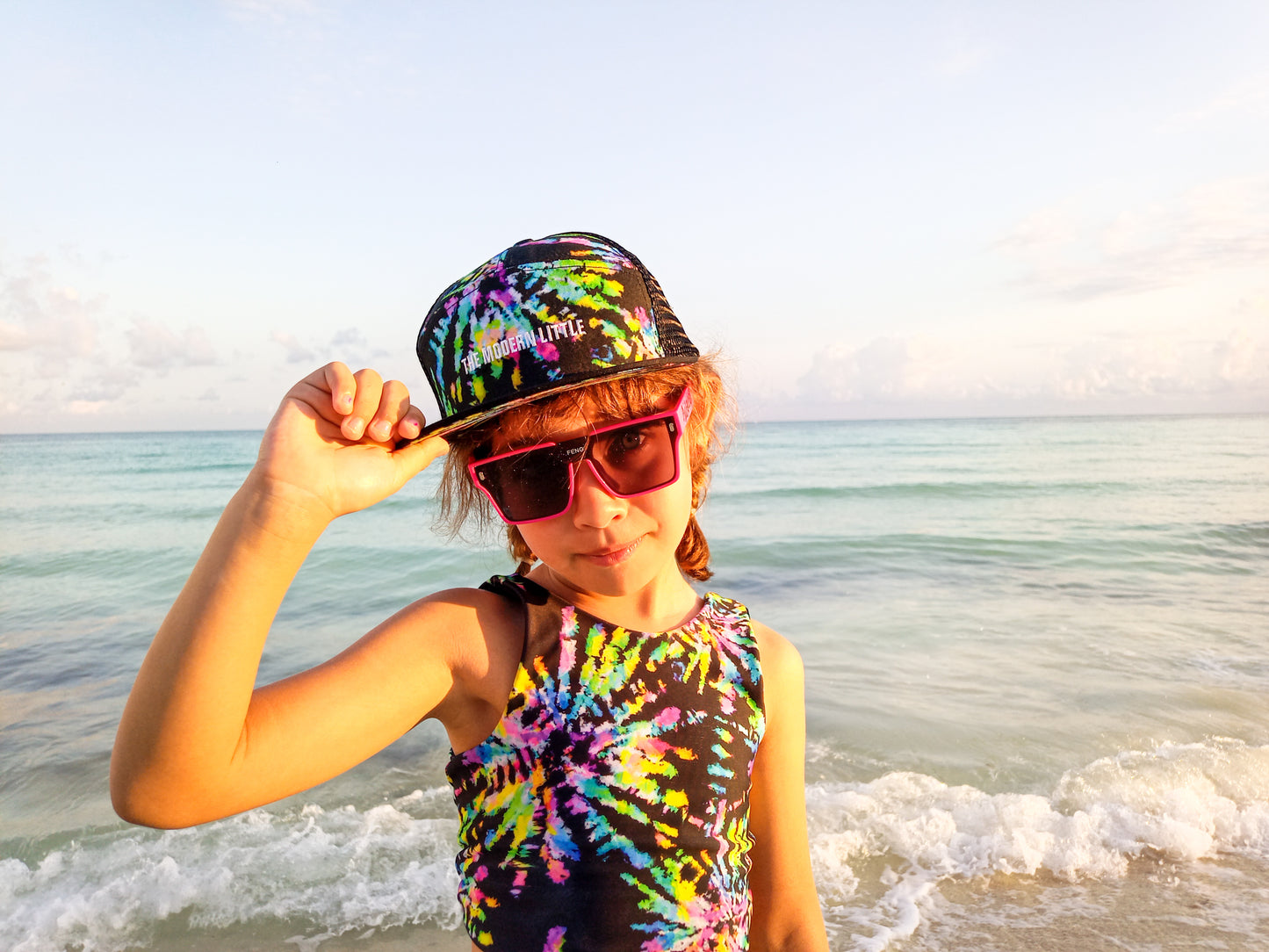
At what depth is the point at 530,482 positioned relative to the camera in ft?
5.35

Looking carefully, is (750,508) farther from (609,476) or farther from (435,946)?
(609,476)

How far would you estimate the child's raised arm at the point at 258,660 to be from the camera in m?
1.15

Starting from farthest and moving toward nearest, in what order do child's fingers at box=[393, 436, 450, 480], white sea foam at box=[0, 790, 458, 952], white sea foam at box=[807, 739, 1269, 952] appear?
white sea foam at box=[807, 739, 1269, 952] → white sea foam at box=[0, 790, 458, 952] → child's fingers at box=[393, 436, 450, 480]

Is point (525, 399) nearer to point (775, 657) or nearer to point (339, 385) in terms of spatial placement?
point (339, 385)

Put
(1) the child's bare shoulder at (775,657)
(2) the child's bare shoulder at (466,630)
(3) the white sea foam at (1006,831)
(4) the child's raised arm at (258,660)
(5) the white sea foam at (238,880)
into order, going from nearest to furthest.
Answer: (4) the child's raised arm at (258,660), (2) the child's bare shoulder at (466,630), (1) the child's bare shoulder at (775,657), (5) the white sea foam at (238,880), (3) the white sea foam at (1006,831)


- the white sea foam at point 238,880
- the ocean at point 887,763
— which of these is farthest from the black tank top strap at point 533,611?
the white sea foam at point 238,880

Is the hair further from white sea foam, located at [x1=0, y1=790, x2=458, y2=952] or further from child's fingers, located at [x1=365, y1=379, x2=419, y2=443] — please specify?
white sea foam, located at [x1=0, y1=790, x2=458, y2=952]

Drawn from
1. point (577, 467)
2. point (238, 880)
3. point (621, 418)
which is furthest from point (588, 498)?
point (238, 880)

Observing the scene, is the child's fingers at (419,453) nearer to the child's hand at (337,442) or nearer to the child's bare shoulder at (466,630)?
the child's hand at (337,442)

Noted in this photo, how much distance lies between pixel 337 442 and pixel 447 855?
309cm

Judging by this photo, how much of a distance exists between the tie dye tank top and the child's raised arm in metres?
0.23

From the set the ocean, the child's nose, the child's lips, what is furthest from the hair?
the ocean

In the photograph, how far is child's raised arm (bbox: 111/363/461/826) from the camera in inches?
45.4

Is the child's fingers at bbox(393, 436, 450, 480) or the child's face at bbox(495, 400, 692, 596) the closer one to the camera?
the child's fingers at bbox(393, 436, 450, 480)
